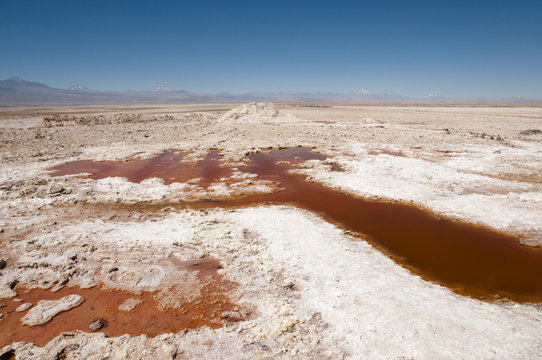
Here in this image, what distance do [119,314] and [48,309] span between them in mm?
1143

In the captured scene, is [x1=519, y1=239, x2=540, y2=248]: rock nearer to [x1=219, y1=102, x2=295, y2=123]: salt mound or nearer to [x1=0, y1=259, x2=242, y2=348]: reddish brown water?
[x1=0, y1=259, x2=242, y2=348]: reddish brown water

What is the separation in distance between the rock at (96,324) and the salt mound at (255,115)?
93.9 ft

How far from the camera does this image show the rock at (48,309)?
160 inches

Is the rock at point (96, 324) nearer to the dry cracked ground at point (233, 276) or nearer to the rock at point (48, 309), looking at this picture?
the dry cracked ground at point (233, 276)


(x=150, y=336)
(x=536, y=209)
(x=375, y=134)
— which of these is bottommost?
(x=150, y=336)

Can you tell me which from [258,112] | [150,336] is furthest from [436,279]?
[258,112]

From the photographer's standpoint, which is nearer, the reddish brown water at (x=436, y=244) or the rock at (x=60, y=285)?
the rock at (x=60, y=285)

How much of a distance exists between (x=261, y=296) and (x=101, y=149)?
16.1 meters

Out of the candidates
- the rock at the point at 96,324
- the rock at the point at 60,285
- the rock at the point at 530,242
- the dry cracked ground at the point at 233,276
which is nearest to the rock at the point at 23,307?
the dry cracked ground at the point at 233,276

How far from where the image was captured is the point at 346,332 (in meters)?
3.75

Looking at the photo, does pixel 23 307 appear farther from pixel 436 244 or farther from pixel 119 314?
pixel 436 244

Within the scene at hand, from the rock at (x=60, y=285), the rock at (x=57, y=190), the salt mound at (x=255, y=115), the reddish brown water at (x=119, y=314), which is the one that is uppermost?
the salt mound at (x=255, y=115)

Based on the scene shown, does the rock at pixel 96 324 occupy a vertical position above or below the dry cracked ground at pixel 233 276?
below

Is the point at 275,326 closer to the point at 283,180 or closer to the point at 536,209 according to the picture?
the point at 283,180
